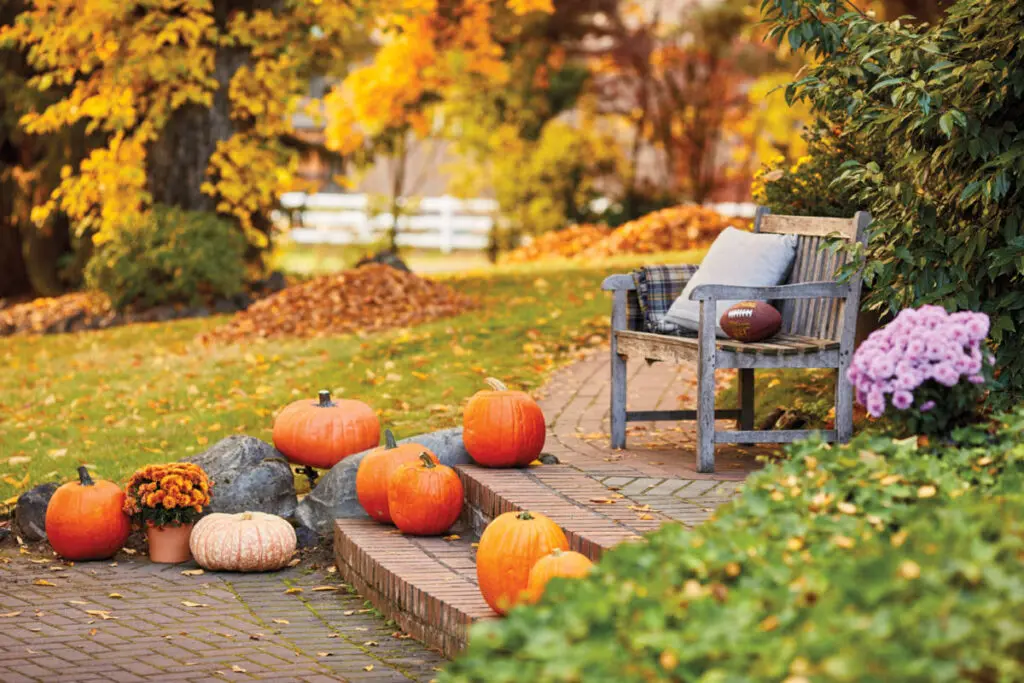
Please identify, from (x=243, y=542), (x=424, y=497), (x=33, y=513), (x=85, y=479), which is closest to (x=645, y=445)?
(x=424, y=497)

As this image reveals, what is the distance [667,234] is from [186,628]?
11949mm

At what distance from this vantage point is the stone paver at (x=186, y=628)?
14.9 feet

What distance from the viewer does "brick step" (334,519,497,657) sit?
→ 4762 millimetres

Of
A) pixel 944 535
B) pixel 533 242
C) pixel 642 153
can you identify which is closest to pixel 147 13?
pixel 533 242

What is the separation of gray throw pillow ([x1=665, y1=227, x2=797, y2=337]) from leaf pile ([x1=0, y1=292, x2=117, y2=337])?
29.0ft

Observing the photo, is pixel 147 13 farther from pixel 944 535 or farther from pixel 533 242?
pixel 944 535

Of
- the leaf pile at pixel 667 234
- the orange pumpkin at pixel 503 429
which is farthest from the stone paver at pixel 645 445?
the leaf pile at pixel 667 234

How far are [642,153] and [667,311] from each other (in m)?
22.6

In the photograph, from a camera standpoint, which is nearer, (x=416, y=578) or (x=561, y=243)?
(x=416, y=578)

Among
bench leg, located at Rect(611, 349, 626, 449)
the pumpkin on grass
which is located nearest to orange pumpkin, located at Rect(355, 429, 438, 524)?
the pumpkin on grass

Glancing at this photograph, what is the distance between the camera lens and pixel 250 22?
1347 cm

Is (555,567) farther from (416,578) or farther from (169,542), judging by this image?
(169,542)

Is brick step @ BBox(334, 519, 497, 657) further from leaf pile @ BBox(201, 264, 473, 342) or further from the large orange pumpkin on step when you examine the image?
leaf pile @ BBox(201, 264, 473, 342)

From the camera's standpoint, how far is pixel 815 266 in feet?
20.4
